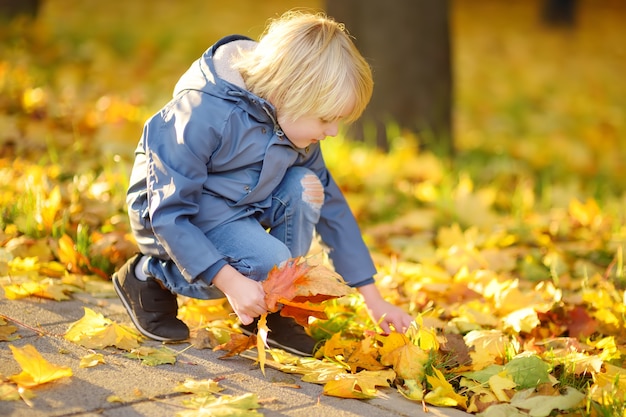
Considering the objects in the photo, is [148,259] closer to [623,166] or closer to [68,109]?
[68,109]

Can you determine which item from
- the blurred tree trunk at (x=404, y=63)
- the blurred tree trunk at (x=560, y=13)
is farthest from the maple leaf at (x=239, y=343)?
the blurred tree trunk at (x=560, y=13)

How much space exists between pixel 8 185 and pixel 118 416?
69.9 inches

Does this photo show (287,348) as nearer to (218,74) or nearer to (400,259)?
(218,74)

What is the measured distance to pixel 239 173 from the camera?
7.06 feet

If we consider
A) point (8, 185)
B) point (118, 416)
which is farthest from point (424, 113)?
point (118, 416)

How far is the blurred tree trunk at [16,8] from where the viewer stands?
596 cm

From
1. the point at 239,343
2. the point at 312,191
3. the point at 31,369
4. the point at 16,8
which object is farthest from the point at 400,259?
the point at 16,8

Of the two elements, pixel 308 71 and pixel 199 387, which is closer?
pixel 199 387

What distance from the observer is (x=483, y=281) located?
9.15ft

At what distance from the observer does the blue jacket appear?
6.45 ft

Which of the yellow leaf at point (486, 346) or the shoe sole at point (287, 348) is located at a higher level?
the yellow leaf at point (486, 346)

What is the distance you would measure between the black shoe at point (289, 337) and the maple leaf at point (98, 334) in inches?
15.0

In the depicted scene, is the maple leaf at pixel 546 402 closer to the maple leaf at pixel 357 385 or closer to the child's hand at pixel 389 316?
the maple leaf at pixel 357 385

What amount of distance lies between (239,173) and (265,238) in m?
0.19
